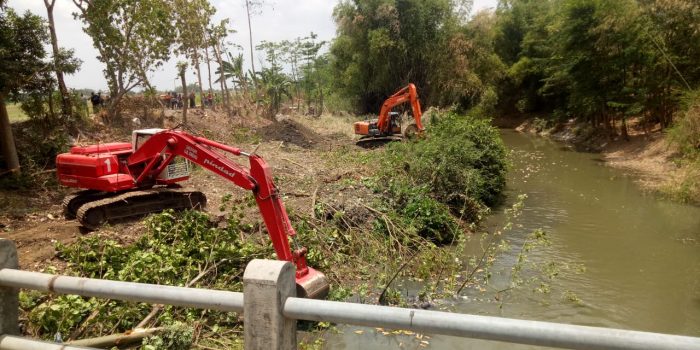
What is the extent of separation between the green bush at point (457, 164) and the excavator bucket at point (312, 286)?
643 cm

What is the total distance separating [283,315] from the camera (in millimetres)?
2365

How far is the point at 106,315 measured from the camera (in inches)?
239

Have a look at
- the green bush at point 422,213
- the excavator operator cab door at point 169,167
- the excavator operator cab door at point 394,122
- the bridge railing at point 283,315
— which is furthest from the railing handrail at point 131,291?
the excavator operator cab door at point 394,122

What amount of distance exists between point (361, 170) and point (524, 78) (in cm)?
2948

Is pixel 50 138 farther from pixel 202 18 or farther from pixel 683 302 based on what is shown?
pixel 683 302

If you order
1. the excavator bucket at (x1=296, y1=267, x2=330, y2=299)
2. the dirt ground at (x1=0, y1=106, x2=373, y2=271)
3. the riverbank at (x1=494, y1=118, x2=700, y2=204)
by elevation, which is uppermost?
the dirt ground at (x1=0, y1=106, x2=373, y2=271)

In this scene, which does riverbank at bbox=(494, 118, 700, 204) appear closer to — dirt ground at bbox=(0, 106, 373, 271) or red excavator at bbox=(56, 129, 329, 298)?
dirt ground at bbox=(0, 106, 373, 271)

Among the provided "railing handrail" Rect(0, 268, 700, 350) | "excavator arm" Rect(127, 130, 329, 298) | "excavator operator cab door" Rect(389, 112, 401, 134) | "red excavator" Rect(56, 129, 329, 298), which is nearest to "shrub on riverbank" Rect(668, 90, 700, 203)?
"excavator operator cab door" Rect(389, 112, 401, 134)

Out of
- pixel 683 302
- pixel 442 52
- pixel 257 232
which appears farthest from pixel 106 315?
pixel 442 52

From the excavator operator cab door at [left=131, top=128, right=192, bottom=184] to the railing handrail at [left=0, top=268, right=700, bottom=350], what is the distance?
274 inches

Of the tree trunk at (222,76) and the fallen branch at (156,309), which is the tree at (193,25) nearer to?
the tree trunk at (222,76)

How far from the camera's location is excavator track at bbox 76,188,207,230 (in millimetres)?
8750

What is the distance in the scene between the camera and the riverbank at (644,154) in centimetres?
1544

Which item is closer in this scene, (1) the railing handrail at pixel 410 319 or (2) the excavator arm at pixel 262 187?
(1) the railing handrail at pixel 410 319
